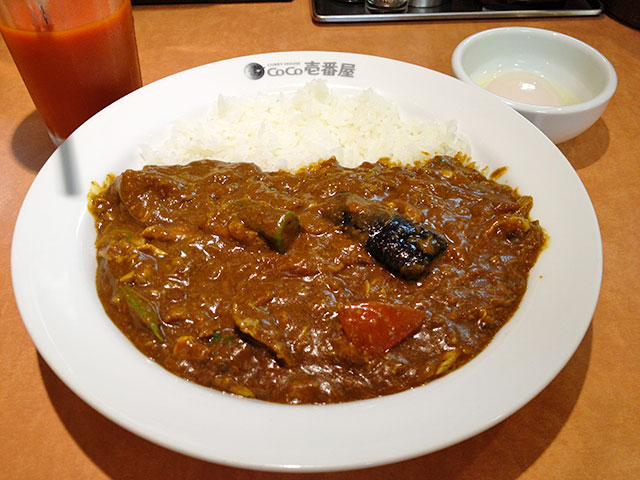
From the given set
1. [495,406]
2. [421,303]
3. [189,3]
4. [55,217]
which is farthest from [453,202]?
[189,3]

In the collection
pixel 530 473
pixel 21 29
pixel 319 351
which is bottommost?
pixel 530 473

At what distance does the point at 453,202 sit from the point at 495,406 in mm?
1068

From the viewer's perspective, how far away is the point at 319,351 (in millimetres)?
1787

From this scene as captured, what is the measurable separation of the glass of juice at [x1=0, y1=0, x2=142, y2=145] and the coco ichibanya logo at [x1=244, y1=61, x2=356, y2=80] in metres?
0.74

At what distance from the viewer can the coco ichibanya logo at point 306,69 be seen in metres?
3.06

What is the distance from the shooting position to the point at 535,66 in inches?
138

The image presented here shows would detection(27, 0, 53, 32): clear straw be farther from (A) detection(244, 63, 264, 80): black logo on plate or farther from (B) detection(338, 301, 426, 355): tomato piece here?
(B) detection(338, 301, 426, 355): tomato piece

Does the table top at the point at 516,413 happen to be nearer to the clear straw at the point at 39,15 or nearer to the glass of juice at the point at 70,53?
the glass of juice at the point at 70,53

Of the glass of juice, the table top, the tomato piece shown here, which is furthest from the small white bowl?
the glass of juice

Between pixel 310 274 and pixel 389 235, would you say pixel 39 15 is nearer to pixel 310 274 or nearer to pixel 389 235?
pixel 310 274

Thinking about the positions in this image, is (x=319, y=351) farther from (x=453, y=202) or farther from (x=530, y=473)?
(x=453, y=202)

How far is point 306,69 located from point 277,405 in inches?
84.6

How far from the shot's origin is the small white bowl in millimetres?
3152

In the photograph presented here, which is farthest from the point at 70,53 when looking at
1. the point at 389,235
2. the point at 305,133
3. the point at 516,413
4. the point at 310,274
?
the point at 516,413
